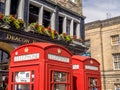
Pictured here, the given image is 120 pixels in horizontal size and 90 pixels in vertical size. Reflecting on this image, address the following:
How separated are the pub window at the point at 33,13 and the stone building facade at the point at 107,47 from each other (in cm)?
1768

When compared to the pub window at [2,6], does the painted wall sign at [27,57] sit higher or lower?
lower

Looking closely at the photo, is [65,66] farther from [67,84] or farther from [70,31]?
[70,31]

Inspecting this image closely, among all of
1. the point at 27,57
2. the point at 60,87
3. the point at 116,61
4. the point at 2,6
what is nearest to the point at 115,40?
the point at 116,61

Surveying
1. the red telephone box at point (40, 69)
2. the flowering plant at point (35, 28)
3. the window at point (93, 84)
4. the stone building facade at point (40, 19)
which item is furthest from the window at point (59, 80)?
the flowering plant at point (35, 28)

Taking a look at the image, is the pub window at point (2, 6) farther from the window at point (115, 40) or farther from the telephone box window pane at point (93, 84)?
the window at point (115, 40)

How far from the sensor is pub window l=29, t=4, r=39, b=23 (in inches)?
601

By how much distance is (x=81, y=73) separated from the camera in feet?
30.1

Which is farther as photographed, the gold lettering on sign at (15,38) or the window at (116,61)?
the window at (116,61)

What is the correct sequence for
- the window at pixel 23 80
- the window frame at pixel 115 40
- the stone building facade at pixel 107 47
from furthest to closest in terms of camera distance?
the window frame at pixel 115 40 → the stone building facade at pixel 107 47 → the window at pixel 23 80

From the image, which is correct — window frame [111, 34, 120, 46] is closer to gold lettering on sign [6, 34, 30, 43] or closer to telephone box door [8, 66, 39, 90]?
gold lettering on sign [6, 34, 30, 43]

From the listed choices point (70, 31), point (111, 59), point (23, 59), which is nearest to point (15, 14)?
point (70, 31)

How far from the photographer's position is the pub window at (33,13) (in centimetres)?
1527

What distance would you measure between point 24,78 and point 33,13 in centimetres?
913

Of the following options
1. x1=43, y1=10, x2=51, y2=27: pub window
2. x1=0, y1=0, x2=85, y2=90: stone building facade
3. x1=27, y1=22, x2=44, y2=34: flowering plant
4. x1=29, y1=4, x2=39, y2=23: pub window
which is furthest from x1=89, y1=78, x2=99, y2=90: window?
x1=43, y1=10, x2=51, y2=27: pub window
